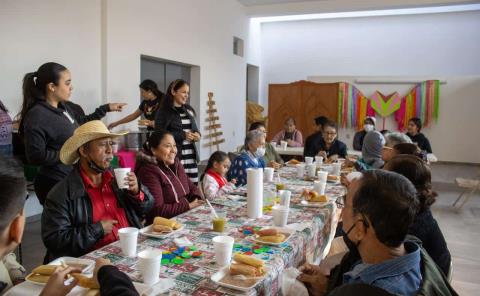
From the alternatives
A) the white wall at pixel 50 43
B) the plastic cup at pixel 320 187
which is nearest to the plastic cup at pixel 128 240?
the plastic cup at pixel 320 187

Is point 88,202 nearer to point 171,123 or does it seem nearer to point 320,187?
point 320,187

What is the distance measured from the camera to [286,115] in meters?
9.93

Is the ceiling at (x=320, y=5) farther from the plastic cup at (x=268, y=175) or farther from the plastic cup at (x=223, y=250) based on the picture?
the plastic cup at (x=223, y=250)

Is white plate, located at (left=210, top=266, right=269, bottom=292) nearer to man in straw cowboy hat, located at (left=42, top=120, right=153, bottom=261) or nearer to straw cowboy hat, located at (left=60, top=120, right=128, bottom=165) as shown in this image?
man in straw cowboy hat, located at (left=42, top=120, right=153, bottom=261)

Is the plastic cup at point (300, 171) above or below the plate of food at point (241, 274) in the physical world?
above

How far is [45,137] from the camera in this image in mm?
2615

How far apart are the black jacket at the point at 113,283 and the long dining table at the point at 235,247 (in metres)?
0.15

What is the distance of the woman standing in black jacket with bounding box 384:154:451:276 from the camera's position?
6.13ft

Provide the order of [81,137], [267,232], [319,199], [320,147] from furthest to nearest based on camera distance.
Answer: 1. [320,147]
2. [319,199]
3. [81,137]
4. [267,232]

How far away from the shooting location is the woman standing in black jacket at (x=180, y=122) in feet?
12.6

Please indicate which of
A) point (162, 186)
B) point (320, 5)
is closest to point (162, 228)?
point (162, 186)

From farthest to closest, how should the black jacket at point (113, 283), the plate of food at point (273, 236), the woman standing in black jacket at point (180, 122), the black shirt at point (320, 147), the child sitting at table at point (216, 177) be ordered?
the black shirt at point (320, 147) → the woman standing in black jacket at point (180, 122) → the child sitting at table at point (216, 177) → the plate of food at point (273, 236) → the black jacket at point (113, 283)

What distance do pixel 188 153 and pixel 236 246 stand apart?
2.28 metres

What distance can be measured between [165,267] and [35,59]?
363 cm
